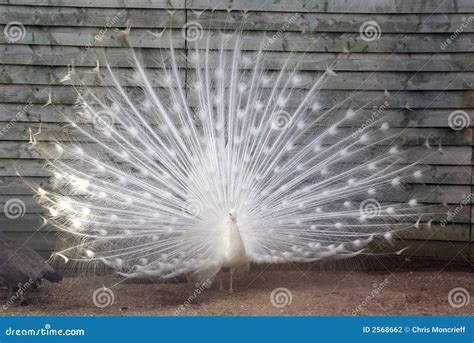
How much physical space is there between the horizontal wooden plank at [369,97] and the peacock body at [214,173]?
0.79 ft

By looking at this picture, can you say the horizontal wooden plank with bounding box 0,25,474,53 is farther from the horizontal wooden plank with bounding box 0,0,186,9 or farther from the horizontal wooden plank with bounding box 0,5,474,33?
the horizontal wooden plank with bounding box 0,0,186,9

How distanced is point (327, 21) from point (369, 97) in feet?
2.78

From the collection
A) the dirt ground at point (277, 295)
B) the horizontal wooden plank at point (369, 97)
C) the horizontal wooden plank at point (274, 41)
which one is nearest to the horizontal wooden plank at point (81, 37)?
the horizontal wooden plank at point (274, 41)

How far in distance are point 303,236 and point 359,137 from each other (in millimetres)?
1093

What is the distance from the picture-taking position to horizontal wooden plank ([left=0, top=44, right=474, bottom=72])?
251 inches

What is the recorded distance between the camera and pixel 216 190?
230 inches

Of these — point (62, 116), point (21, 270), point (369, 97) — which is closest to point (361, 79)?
point (369, 97)

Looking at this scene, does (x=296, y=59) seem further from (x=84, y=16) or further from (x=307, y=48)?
(x=84, y=16)

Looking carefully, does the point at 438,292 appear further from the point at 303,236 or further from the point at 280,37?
the point at 280,37

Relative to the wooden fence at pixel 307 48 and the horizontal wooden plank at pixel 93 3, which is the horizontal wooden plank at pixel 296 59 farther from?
the horizontal wooden plank at pixel 93 3

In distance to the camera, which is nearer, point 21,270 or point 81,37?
point 21,270

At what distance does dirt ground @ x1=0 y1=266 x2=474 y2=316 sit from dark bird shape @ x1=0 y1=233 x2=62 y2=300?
0.47ft

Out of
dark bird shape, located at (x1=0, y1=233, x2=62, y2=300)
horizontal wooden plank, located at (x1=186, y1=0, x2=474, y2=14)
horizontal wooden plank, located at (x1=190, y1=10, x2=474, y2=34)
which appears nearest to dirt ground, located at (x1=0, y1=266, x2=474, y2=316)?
dark bird shape, located at (x1=0, y1=233, x2=62, y2=300)

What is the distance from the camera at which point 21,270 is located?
5566 mm
